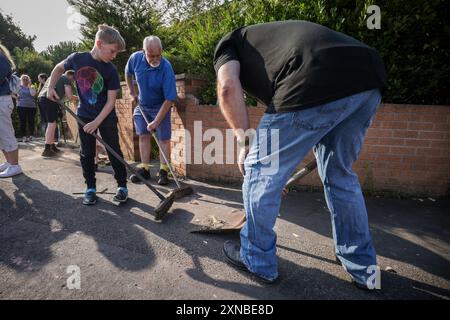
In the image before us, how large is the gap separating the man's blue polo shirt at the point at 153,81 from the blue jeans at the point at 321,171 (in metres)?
2.42

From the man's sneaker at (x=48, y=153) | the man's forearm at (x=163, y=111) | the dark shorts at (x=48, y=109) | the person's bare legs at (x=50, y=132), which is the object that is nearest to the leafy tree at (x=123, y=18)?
the dark shorts at (x=48, y=109)

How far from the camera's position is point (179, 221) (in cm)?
301

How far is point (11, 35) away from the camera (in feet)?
135

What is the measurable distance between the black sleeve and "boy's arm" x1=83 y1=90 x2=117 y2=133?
5.77 feet

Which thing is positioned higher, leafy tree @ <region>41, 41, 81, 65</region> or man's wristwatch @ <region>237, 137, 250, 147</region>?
leafy tree @ <region>41, 41, 81, 65</region>

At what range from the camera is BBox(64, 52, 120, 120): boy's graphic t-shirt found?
3.16 metres

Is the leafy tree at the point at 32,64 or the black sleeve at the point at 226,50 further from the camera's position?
the leafy tree at the point at 32,64

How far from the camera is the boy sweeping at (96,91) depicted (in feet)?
10.2

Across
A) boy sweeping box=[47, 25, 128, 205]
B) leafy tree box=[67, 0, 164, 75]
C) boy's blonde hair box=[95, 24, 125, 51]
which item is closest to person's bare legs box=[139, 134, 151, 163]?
boy sweeping box=[47, 25, 128, 205]

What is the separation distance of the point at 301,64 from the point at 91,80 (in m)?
2.54

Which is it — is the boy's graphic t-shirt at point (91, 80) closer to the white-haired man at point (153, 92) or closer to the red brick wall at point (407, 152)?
the white-haired man at point (153, 92)

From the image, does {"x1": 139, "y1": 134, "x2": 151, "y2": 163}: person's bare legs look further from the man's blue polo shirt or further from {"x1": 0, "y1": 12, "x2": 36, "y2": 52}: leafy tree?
{"x1": 0, "y1": 12, "x2": 36, "y2": 52}: leafy tree

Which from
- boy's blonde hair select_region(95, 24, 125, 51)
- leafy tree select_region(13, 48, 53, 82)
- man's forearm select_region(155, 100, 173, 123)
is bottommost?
man's forearm select_region(155, 100, 173, 123)
